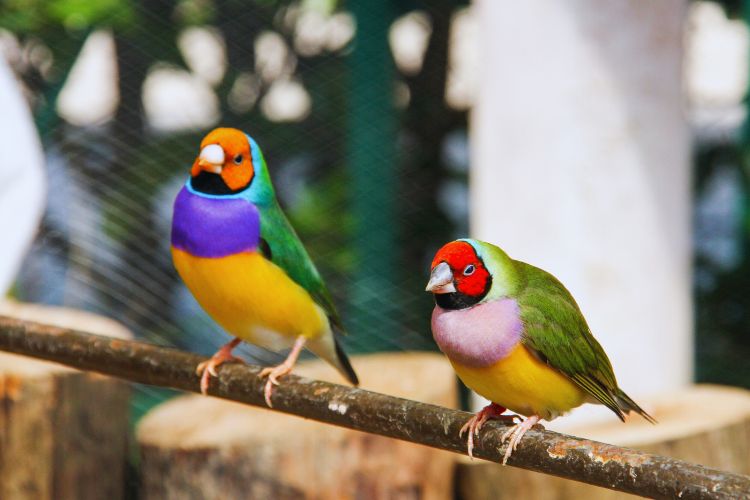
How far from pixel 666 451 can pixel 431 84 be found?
4.83 feet

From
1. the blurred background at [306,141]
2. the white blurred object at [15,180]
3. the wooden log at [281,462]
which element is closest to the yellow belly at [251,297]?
the wooden log at [281,462]

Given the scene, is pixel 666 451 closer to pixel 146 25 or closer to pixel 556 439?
pixel 556 439

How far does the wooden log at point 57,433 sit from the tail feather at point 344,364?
2.22 feet

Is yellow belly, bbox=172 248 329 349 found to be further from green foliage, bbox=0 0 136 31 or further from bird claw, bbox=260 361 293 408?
green foliage, bbox=0 0 136 31

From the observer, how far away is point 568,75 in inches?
100

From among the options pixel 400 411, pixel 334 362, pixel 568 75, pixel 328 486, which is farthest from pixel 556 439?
pixel 568 75

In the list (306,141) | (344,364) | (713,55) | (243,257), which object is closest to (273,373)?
(243,257)

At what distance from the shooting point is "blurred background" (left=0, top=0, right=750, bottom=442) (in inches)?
129

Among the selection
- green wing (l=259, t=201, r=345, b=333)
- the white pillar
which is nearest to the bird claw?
green wing (l=259, t=201, r=345, b=333)

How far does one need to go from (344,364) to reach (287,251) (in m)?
0.25

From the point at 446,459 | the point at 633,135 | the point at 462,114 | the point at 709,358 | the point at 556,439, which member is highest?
the point at 462,114

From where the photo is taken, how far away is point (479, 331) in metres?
1.21

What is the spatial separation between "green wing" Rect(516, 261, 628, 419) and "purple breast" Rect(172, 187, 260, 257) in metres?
0.35

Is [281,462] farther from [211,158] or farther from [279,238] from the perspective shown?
[211,158]
